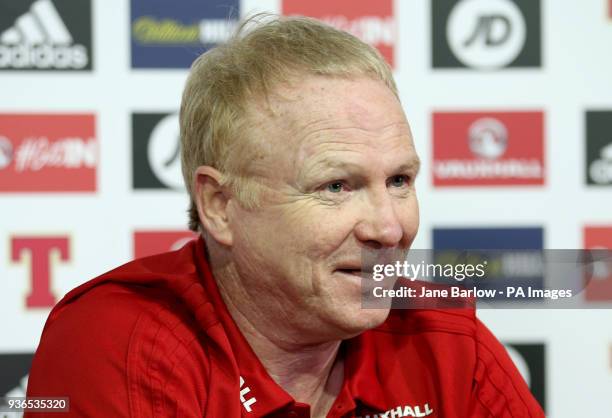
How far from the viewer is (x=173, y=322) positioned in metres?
1.18

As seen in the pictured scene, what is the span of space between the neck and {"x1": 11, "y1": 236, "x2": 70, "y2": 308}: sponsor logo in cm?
85

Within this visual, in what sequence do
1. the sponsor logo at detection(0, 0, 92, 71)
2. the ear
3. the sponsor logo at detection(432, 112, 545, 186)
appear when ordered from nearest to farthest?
the ear, the sponsor logo at detection(0, 0, 92, 71), the sponsor logo at detection(432, 112, 545, 186)

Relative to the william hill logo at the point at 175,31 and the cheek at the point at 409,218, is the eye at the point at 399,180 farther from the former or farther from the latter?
the william hill logo at the point at 175,31

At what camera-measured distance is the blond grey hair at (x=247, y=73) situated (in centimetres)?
117

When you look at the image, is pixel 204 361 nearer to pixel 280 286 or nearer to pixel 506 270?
pixel 280 286

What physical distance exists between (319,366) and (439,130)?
950mm

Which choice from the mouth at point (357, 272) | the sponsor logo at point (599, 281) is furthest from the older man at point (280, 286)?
the sponsor logo at point (599, 281)

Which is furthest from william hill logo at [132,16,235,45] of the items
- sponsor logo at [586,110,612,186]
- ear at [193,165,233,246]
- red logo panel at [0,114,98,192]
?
sponsor logo at [586,110,612,186]

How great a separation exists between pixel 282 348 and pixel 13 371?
105cm

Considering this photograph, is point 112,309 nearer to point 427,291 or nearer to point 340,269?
point 340,269

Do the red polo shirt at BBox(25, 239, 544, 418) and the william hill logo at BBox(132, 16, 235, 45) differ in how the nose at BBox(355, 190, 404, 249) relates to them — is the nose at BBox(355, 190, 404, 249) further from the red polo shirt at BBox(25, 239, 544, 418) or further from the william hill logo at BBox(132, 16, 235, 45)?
the william hill logo at BBox(132, 16, 235, 45)

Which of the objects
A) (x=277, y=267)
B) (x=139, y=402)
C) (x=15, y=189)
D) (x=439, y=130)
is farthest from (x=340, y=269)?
(x=15, y=189)

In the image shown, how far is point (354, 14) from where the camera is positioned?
2029 millimetres

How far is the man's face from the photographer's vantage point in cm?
112
